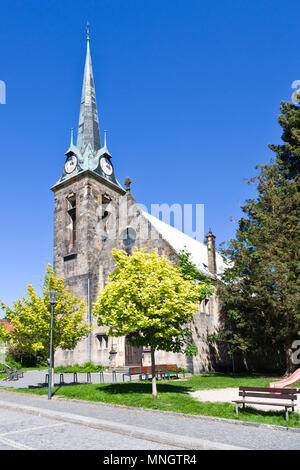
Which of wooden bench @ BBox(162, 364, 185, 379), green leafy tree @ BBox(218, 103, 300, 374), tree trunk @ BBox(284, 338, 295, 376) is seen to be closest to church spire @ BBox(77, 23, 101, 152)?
green leafy tree @ BBox(218, 103, 300, 374)

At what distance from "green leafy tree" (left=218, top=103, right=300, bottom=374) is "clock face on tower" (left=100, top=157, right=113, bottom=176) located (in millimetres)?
15341

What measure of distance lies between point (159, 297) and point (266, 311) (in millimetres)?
12368

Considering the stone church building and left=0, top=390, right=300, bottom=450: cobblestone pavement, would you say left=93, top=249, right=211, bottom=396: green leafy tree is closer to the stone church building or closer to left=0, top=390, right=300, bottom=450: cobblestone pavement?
left=0, top=390, right=300, bottom=450: cobblestone pavement

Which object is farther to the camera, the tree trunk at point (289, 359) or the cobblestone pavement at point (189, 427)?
the tree trunk at point (289, 359)

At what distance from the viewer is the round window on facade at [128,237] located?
29161 mm

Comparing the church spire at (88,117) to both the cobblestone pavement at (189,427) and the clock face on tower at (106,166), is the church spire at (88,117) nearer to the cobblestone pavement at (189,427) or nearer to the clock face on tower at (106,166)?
the clock face on tower at (106,166)

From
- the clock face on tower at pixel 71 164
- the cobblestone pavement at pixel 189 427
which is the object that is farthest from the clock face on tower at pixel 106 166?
the cobblestone pavement at pixel 189 427

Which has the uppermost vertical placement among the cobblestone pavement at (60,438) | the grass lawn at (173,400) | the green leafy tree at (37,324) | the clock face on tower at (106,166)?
the clock face on tower at (106,166)

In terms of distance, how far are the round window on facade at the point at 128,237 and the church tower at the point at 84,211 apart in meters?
3.20

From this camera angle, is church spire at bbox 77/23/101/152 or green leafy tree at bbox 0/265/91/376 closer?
green leafy tree at bbox 0/265/91/376

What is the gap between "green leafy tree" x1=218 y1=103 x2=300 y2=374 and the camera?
72.4ft

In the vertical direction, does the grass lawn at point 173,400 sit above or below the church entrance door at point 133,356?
above

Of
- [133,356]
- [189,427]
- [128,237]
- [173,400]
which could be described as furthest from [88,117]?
[189,427]

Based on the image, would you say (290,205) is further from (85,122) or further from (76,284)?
(85,122)
